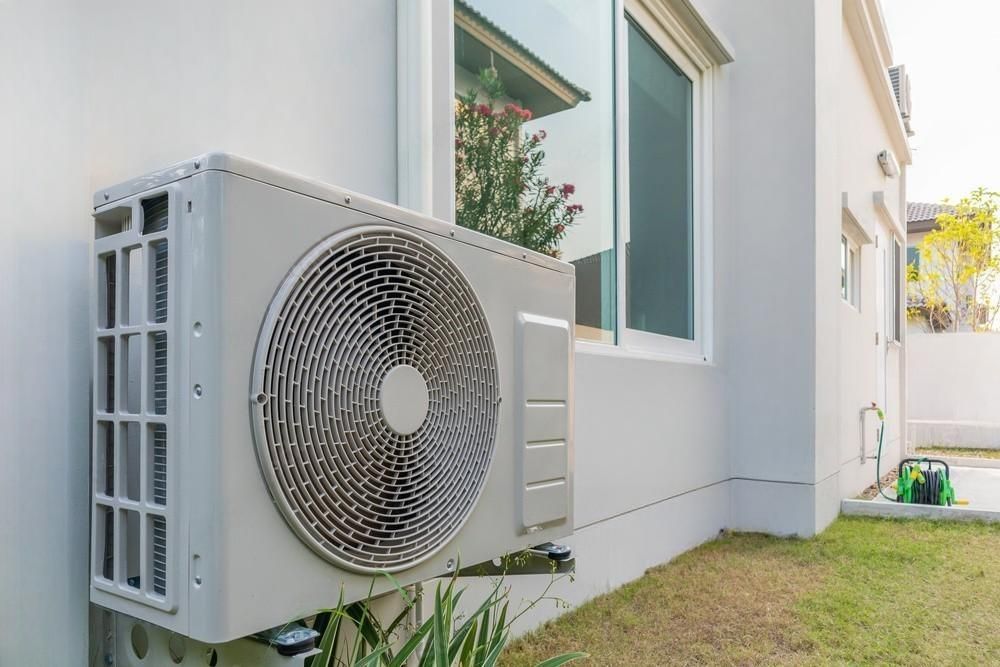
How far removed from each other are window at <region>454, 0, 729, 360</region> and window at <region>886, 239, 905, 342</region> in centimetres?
480

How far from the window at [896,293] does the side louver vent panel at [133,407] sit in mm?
7848

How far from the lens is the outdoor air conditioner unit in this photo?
32.4 inches

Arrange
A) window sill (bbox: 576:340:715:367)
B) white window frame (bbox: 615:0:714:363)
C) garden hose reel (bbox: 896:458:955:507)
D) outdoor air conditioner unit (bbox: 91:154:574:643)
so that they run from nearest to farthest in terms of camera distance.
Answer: outdoor air conditioner unit (bbox: 91:154:574:643), window sill (bbox: 576:340:715:367), white window frame (bbox: 615:0:714:363), garden hose reel (bbox: 896:458:955:507)

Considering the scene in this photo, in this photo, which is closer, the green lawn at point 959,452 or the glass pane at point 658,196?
the glass pane at point 658,196

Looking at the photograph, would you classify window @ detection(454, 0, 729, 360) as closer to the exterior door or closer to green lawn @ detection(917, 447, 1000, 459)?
the exterior door

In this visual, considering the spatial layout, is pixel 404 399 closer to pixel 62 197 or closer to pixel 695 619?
pixel 62 197

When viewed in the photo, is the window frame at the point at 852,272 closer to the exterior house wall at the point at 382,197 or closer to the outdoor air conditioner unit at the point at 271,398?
the exterior house wall at the point at 382,197

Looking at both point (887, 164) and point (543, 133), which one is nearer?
point (543, 133)

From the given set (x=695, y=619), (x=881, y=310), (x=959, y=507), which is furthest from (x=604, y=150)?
(x=881, y=310)

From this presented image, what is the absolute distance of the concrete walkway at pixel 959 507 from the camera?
398cm

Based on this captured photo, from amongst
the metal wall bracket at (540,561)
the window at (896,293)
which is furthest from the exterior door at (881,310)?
the metal wall bracket at (540,561)

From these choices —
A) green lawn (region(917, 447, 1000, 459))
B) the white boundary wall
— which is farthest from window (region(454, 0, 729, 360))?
the white boundary wall

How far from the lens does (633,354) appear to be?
294 centimetres

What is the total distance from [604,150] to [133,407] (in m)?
2.34
